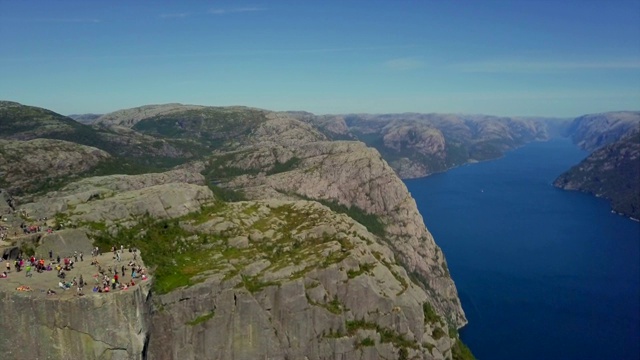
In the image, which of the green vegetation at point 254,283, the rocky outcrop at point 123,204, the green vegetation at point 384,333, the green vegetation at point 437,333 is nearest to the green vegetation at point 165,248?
the rocky outcrop at point 123,204

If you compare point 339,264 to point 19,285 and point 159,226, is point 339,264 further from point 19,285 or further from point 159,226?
point 19,285

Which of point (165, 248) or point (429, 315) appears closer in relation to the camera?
point (165, 248)

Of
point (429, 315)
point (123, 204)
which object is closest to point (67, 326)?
point (123, 204)

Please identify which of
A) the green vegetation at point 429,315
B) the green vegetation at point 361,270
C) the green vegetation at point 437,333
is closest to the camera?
the green vegetation at point 361,270

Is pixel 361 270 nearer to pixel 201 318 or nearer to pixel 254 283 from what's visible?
pixel 254 283

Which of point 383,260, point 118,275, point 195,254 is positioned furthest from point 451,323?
point 118,275

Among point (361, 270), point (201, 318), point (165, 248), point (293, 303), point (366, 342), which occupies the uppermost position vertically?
point (165, 248)

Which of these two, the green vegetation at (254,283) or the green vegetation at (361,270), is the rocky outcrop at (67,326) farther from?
the green vegetation at (361,270)

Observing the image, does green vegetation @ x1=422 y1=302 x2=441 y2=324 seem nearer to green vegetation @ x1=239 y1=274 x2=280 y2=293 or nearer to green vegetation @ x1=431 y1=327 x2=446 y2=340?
green vegetation @ x1=431 y1=327 x2=446 y2=340

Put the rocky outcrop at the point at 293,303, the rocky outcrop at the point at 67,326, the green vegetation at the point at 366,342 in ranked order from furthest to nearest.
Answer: the green vegetation at the point at 366,342, the rocky outcrop at the point at 293,303, the rocky outcrop at the point at 67,326

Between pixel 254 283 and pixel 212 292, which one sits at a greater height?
pixel 212 292

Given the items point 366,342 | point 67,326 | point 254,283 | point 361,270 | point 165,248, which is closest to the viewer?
point 67,326

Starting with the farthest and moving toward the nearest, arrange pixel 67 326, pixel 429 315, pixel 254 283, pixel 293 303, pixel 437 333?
1. pixel 429 315
2. pixel 437 333
3. pixel 254 283
4. pixel 293 303
5. pixel 67 326
